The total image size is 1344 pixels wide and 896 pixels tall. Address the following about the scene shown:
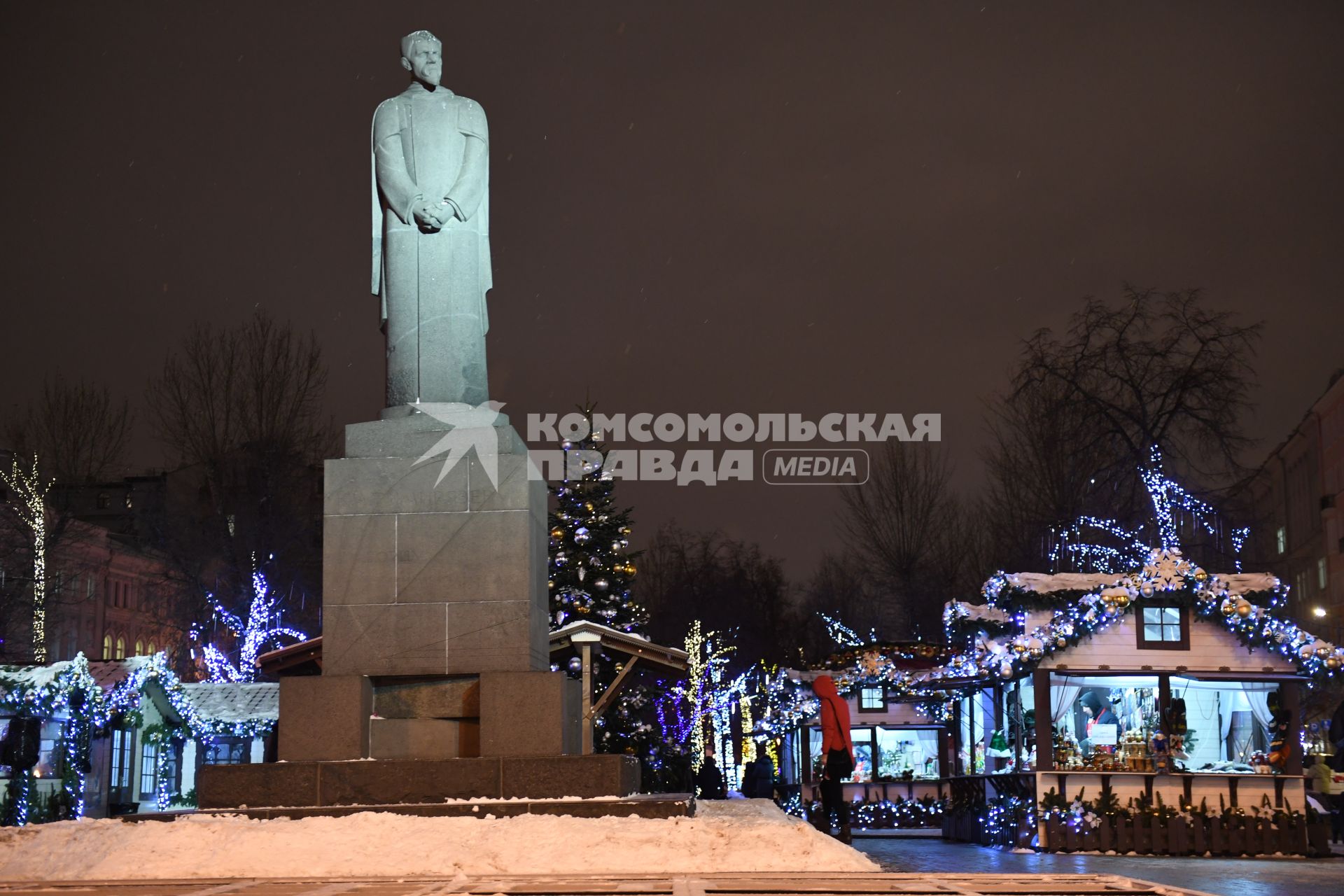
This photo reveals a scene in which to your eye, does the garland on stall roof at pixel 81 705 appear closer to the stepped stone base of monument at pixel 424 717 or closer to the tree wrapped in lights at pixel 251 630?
the tree wrapped in lights at pixel 251 630

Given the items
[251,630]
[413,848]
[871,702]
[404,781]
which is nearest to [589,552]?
[871,702]

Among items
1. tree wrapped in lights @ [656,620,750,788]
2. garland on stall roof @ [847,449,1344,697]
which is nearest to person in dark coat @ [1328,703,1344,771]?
garland on stall roof @ [847,449,1344,697]

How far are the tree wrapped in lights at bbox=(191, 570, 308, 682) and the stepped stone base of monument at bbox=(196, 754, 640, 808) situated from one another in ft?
98.4

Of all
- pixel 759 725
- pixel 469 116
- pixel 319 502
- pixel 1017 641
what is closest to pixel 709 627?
pixel 319 502

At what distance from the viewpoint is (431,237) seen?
43.6ft

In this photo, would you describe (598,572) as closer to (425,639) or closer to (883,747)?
(883,747)

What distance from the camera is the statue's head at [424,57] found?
13719 mm

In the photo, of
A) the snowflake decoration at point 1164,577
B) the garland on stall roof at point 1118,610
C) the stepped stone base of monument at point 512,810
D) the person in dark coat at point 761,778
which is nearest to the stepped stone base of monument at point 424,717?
the stepped stone base of monument at point 512,810

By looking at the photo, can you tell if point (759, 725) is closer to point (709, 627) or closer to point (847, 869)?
point (847, 869)

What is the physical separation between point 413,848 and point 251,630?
34134 millimetres

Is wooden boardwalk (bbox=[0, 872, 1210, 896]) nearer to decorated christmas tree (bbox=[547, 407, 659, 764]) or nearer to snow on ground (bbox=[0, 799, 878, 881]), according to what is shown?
snow on ground (bbox=[0, 799, 878, 881])

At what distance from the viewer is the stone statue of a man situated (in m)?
13.1

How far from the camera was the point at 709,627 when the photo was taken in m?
78.6

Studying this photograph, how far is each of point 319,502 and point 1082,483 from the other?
81.3 feet
